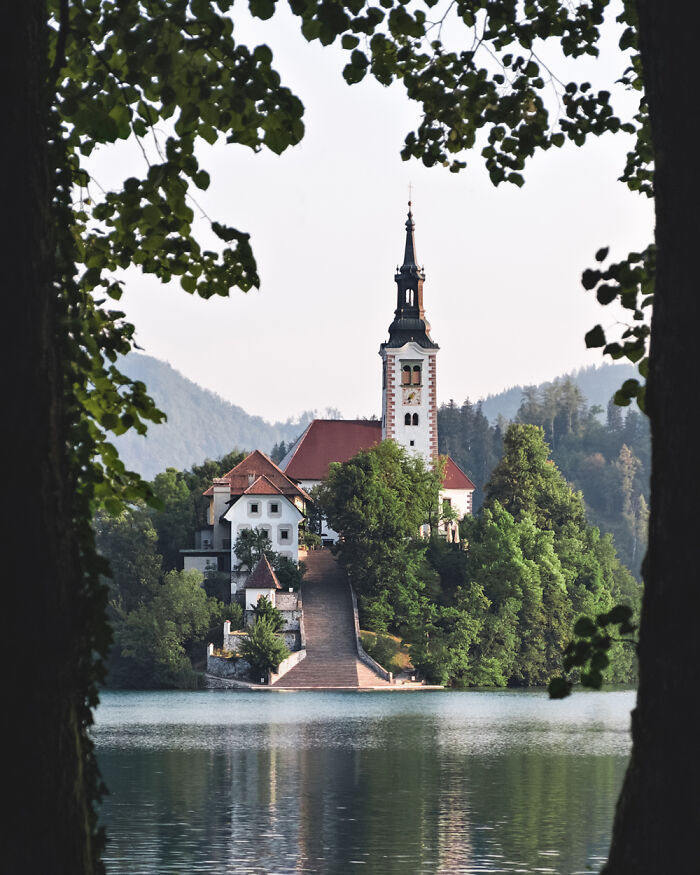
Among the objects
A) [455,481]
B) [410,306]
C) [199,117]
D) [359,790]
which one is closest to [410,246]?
[410,306]

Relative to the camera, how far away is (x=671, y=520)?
4375 mm

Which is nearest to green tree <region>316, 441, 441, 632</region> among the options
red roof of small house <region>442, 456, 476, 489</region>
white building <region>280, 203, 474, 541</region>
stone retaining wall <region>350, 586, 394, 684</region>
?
stone retaining wall <region>350, 586, 394, 684</region>

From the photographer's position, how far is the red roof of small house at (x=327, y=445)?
3563 inches

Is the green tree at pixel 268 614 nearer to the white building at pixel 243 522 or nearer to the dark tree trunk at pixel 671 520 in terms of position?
the white building at pixel 243 522

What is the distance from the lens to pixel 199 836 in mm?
20438

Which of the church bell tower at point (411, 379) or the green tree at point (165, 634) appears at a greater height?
the church bell tower at point (411, 379)

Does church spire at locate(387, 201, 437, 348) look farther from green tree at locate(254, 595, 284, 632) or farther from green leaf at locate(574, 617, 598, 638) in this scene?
green leaf at locate(574, 617, 598, 638)

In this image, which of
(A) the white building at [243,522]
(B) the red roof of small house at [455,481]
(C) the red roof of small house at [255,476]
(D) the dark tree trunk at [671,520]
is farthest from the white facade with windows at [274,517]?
(D) the dark tree trunk at [671,520]

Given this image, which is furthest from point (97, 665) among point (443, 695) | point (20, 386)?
point (443, 695)

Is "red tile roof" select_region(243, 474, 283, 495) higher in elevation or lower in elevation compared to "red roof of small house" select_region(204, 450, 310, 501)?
lower

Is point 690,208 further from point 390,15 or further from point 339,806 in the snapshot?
point 339,806

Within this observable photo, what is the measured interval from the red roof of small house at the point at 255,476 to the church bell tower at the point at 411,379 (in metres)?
9.75

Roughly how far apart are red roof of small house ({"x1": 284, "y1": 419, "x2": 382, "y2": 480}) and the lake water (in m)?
42.3

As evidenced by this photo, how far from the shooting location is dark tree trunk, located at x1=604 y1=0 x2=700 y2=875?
426cm
